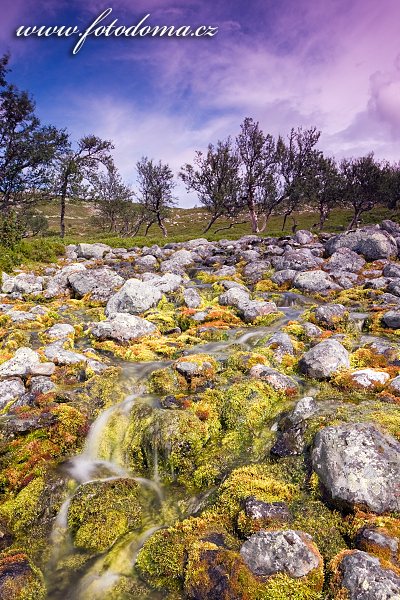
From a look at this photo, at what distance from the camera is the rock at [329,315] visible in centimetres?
1753

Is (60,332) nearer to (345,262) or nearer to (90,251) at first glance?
(345,262)

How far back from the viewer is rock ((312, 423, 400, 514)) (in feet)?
23.9

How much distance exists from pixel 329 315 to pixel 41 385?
42.4 feet

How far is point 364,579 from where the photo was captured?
570 centimetres

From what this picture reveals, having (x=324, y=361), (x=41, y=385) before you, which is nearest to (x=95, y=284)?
(x=41, y=385)

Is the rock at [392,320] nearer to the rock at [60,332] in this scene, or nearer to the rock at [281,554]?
the rock at [281,554]

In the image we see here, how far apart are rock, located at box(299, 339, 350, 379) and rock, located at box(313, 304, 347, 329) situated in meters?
4.62

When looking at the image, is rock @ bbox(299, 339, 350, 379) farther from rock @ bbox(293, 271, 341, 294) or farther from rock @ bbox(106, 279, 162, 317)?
rock @ bbox(293, 271, 341, 294)

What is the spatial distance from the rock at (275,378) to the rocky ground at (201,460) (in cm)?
9

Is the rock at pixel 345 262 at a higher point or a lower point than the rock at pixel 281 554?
higher

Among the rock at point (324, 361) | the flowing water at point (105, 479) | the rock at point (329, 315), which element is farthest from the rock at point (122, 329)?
the rock at point (329, 315)

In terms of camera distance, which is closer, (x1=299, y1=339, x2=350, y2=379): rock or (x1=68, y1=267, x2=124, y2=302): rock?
(x1=299, y1=339, x2=350, y2=379): rock

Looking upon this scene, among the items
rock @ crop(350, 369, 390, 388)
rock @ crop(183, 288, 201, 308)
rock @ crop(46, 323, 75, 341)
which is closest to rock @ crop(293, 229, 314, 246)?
rock @ crop(183, 288, 201, 308)

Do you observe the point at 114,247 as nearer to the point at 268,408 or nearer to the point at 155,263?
the point at 155,263
